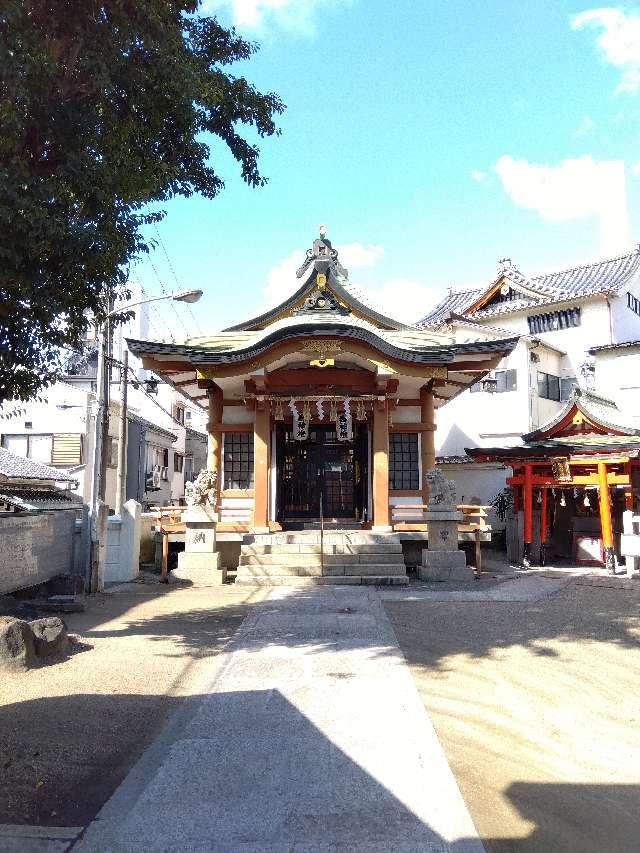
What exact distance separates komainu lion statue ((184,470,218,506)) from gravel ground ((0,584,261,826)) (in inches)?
A: 186

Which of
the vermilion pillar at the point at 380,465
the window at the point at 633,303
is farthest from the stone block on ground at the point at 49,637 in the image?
the window at the point at 633,303

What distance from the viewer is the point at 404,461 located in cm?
1748

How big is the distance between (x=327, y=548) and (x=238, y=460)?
4.62m

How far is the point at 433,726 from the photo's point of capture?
5.18 metres

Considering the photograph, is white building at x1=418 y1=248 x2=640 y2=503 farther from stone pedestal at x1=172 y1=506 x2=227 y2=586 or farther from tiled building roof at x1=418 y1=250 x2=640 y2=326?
stone pedestal at x1=172 y1=506 x2=227 y2=586

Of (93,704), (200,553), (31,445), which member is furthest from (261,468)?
(31,445)

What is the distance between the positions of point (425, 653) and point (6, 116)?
7.41m

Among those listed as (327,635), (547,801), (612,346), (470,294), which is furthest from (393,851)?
(470,294)

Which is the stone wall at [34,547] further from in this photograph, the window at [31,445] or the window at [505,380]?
the window at [505,380]

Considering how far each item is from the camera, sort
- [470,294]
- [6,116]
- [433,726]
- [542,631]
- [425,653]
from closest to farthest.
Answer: [433,726] < [6,116] < [425,653] < [542,631] < [470,294]

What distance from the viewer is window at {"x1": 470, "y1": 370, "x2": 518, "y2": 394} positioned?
2722 centimetres

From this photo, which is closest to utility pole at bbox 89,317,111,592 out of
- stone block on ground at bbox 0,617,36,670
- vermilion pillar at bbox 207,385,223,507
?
vermilion pillar at bbox 207,385,223,507

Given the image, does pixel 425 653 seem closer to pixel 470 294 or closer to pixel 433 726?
pixel 433 726

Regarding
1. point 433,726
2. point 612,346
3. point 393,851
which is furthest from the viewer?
point 612,346
